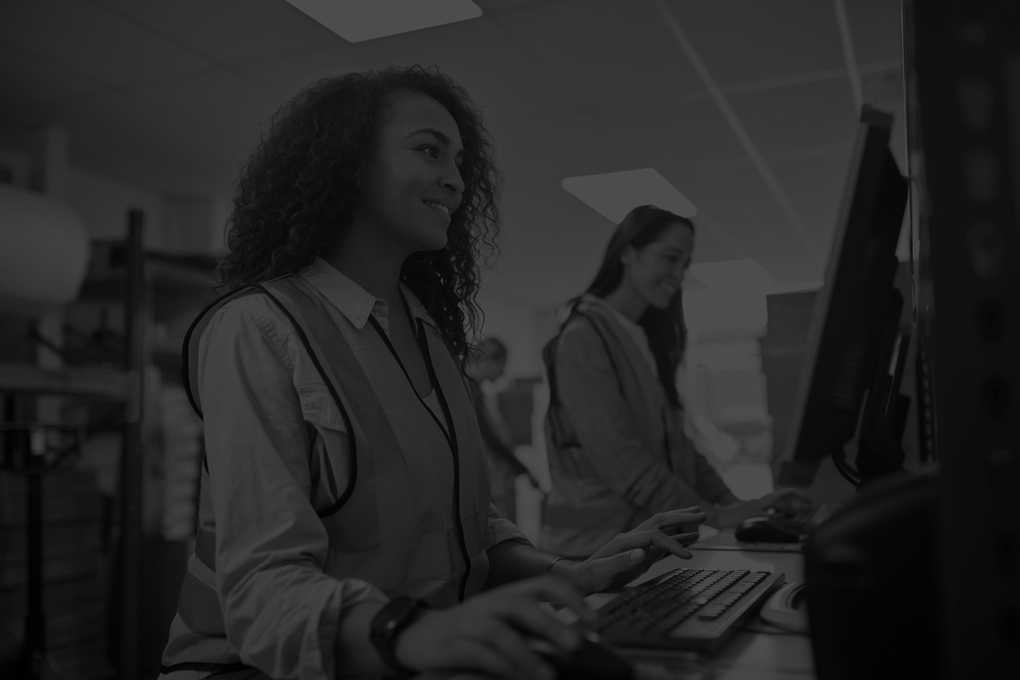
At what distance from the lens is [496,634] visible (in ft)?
1.88

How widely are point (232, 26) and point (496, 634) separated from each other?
2.72 m

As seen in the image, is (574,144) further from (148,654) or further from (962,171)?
(962,171)

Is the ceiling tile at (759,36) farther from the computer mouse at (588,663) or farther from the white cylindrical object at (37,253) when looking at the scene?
the computer mouse at (588,663)

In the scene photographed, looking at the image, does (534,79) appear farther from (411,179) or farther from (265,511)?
(265,511)

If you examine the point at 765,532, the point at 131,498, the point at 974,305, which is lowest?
the point at 131,498

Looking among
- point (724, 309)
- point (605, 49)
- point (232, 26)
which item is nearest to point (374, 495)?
point (232, 26)

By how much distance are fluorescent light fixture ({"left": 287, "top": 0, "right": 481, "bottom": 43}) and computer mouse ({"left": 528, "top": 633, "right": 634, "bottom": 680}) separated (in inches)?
97.5

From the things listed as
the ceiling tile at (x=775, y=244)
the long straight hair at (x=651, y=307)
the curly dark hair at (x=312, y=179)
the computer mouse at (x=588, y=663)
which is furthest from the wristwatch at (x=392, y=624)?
the ceiling tile at (x=775, y=244)

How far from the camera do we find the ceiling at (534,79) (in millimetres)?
2787

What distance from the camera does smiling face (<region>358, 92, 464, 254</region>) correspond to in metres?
1.16

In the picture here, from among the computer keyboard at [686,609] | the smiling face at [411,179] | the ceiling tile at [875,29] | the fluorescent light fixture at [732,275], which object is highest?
the ceiling tile at [875,29]

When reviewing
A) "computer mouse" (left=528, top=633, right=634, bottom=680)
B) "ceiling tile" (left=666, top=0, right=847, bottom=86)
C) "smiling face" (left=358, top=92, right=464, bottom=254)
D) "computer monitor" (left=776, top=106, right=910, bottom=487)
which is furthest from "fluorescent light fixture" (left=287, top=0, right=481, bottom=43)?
"computer mouse" (left=528, top=633, right=634, bottom=680)

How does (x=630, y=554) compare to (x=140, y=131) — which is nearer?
(x=630, y=554)

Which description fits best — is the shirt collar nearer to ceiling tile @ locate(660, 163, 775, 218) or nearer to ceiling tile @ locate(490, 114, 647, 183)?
ceiling tile @ locate(490, 114, 647, 183)
